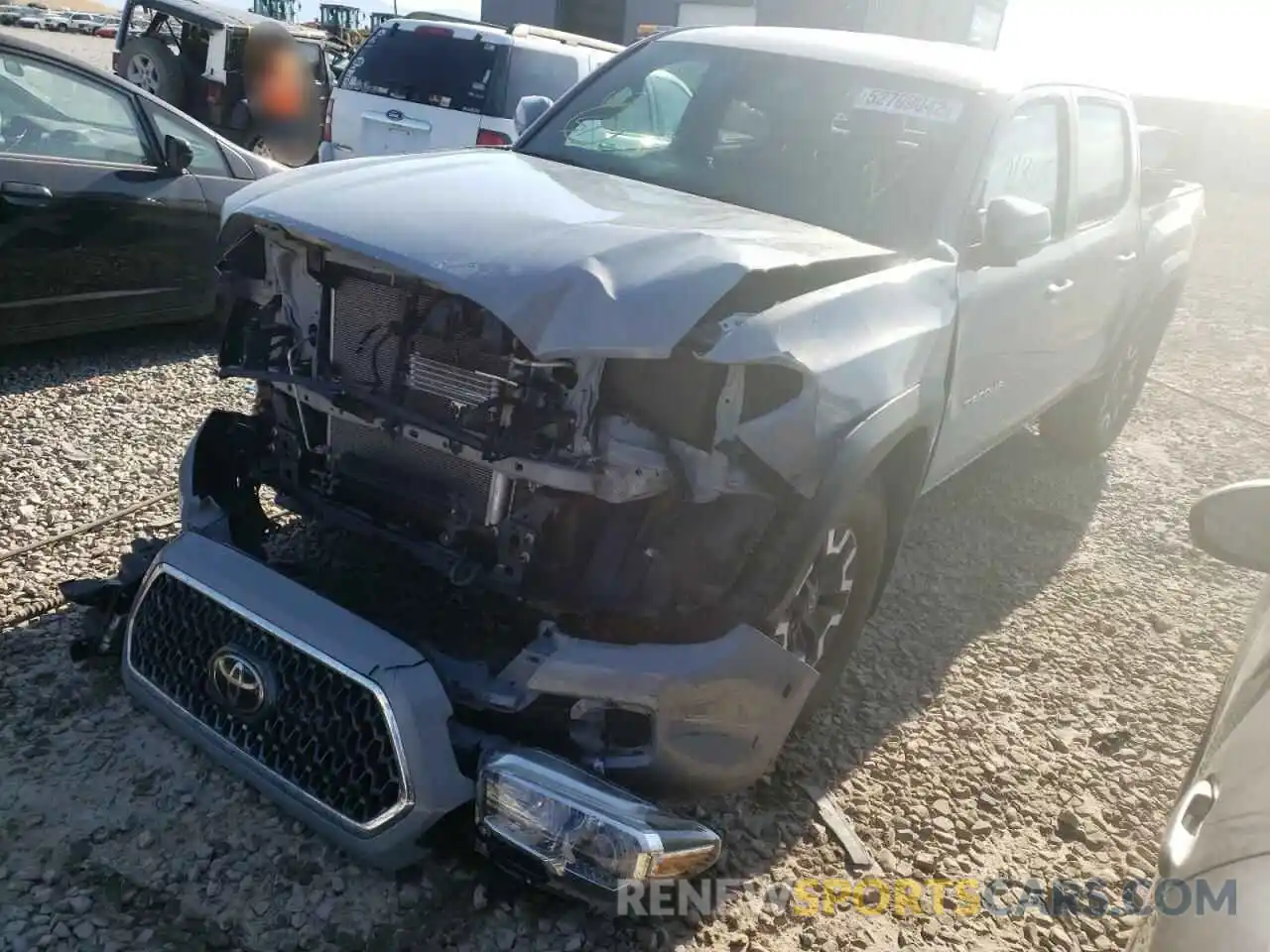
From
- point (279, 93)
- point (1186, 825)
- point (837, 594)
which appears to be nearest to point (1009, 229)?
point (837, 594)

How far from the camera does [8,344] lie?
5031 millimetres

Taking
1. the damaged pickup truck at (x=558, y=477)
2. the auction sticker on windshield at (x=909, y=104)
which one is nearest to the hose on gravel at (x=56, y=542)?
the damaged pickup truck at (x=558, y=477)

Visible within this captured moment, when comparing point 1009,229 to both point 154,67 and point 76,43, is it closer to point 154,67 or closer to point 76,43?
point 154,67

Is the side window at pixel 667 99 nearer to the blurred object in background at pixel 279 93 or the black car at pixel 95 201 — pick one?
the black car at pixel 95 201

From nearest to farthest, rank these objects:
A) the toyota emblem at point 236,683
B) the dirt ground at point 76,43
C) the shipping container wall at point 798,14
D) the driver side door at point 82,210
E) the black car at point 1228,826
Answer: 1. the black car at point 1228,826
2. the toyota emblem at point 236,683
3. the driver side door at point 82,210
4. the shipping container wall at point 798,14
5. the dirt ground at point 76,43

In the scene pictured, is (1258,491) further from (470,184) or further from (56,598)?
(56,598)

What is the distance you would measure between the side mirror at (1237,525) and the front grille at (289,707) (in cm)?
179

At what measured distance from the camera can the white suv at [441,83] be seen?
301 inches

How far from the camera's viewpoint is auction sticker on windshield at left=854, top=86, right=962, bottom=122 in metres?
3.57

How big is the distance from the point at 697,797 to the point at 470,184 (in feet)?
6.02

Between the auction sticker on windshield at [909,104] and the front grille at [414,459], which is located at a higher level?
the auction sticker on windshield at [909,104]

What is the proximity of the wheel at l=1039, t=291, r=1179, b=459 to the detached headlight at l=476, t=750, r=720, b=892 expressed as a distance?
4279 millimetres

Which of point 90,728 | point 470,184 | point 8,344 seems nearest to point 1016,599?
point 470,184

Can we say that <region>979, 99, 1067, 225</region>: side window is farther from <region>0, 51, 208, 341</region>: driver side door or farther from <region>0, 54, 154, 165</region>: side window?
<region>0, 54, 154, 165</region>: side window
